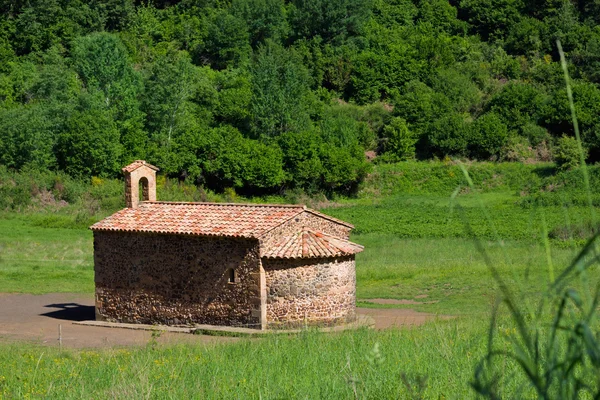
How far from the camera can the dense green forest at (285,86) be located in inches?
2365

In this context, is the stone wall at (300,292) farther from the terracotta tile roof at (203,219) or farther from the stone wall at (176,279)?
the terracotta tile roof at (203,219)

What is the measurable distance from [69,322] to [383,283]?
12.3 meters

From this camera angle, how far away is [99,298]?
102ft

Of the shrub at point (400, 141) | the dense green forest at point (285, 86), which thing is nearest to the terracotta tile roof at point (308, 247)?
the dense green forest at point (285, 86)

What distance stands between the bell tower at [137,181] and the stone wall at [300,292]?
21.5 feet

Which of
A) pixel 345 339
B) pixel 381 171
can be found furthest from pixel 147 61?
pixel 345 339

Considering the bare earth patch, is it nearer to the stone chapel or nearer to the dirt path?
the dirt path

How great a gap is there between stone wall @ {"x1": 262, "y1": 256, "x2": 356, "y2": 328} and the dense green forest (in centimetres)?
3171

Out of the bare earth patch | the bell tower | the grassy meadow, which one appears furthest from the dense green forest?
the bell tower

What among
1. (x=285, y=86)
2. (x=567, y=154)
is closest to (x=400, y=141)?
(x=285, y=86)

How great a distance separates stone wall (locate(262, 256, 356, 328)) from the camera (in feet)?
90.0

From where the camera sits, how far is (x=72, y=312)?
3253 cm

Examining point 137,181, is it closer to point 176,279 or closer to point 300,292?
point 176,279

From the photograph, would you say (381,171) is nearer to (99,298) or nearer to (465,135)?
(465,135)
